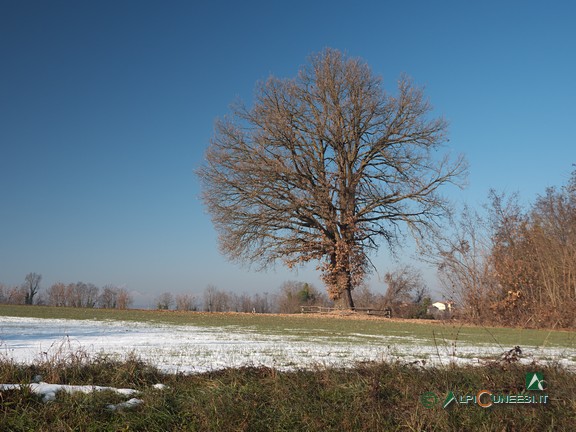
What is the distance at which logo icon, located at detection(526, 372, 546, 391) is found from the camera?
509 centimetres

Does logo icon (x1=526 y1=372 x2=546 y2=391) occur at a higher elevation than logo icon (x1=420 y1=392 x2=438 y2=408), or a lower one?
higher

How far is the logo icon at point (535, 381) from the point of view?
16.7 feet

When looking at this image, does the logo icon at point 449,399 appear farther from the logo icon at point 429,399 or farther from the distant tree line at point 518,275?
the distant tree line at point 518,275

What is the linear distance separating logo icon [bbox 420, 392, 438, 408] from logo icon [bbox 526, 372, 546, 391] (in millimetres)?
1028

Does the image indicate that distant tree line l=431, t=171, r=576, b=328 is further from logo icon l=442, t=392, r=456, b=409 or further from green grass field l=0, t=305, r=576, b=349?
logo icon l=442, t=392, r=456, b=409

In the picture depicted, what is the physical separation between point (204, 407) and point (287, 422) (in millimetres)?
775

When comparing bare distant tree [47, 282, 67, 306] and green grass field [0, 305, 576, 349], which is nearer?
green grass field [0, 305, 576, 349]

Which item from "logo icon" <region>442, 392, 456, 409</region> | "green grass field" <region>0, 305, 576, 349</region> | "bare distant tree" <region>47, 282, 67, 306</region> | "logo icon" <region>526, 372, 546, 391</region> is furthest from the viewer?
"bare distant tree" <region>47, 282, 67, 306</region>

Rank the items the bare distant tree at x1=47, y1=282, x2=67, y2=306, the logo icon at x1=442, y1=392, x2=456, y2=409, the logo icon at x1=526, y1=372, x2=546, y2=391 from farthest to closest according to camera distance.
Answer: the bare distant tree at x1=47, y1=282, x2=67, y2=306 → the logo icon at x1=526, y1=372, x2=546, y2=391 → the logo icon at x1=442, y1=392, x2=456, y2=409

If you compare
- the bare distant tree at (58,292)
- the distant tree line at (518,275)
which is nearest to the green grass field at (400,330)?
the distant tree line at (518,275)

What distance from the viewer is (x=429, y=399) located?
4.82m

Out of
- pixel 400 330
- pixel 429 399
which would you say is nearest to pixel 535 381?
pixel 429 399

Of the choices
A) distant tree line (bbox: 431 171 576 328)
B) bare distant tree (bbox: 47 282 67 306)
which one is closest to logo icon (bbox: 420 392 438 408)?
distant tree line (bbox: 431 171 576 328)

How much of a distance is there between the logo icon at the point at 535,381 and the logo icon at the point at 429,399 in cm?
103
